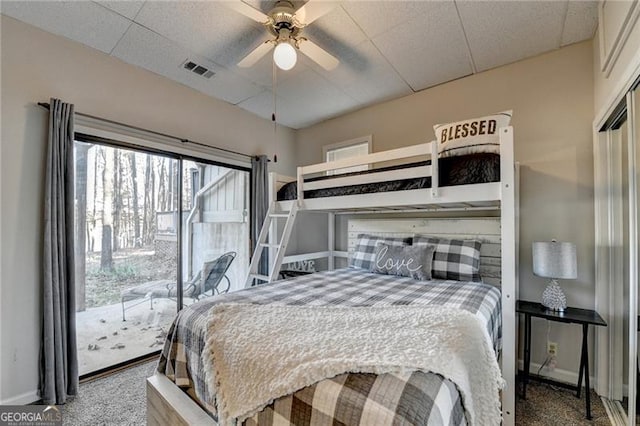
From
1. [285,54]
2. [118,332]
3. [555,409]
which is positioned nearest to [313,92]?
[285,54]

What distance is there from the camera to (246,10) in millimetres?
1707

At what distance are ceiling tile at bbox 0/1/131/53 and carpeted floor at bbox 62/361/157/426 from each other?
2717 millimetres

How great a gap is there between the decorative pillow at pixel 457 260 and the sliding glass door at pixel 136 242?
8.21ft

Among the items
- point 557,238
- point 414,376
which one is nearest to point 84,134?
point 414,376

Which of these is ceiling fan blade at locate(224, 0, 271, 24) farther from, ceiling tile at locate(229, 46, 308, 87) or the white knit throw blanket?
the white knit throw blanket

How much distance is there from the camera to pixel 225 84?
9.59 ft

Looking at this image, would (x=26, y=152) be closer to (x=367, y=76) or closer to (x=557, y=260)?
(x=367, y=76)

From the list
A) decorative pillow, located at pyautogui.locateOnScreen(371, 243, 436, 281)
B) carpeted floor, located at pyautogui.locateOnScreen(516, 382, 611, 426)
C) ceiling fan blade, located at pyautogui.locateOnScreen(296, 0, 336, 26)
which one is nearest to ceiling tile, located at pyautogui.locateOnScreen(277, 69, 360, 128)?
ceiling fan blade, located at pyautogui.locateOnScreen(296, 0, 336, 26)

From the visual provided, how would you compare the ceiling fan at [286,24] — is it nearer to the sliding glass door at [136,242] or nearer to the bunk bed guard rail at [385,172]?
the bunk bed guard rail at [385,172]

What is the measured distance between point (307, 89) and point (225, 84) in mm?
855

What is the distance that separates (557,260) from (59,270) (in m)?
3.56

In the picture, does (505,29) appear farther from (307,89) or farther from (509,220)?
(307,89)

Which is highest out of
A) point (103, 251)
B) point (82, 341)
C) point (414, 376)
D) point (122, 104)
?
point (122, 104)

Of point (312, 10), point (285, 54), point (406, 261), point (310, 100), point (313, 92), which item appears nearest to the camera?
point (312, 10)
